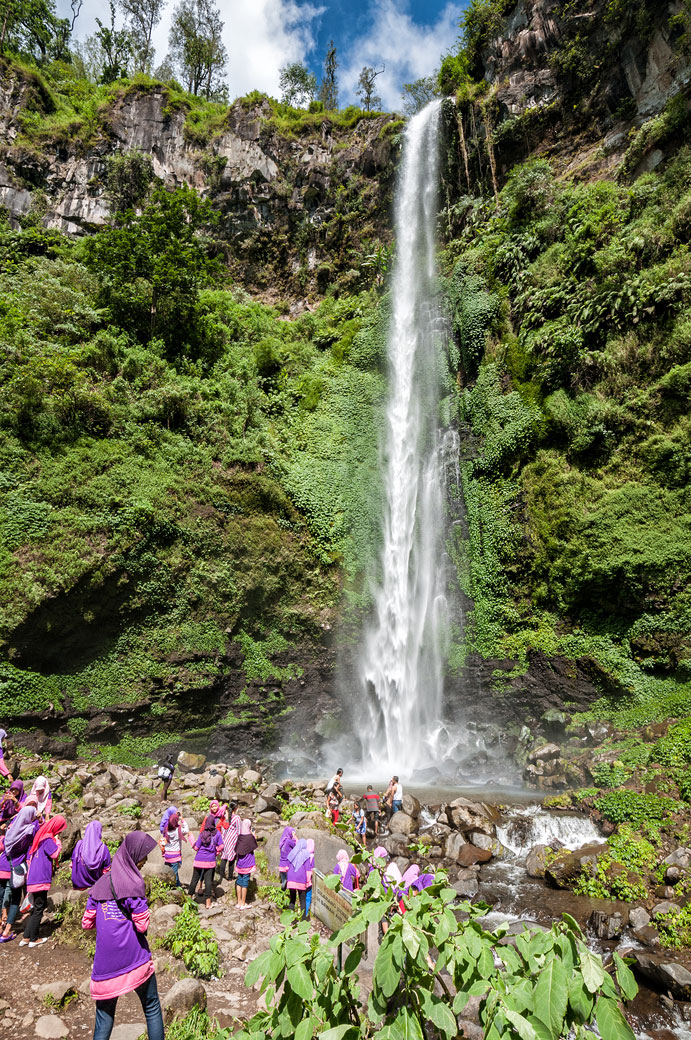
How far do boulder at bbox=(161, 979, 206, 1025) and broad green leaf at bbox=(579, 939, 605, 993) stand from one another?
4102 millimetres

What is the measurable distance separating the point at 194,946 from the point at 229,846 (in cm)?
184

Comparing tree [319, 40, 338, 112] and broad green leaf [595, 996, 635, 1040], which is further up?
tree [319, 40, 338, 112]

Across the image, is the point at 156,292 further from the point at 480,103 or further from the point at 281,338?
the point at 480,103

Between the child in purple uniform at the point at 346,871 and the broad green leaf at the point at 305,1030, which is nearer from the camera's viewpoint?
the broad green leaf at the point at 305,1030

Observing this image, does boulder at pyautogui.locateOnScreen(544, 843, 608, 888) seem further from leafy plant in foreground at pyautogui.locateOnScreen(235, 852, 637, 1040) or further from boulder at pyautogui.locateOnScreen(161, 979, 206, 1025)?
leafy plant in foreground at pyautogui.locateOnScreen(235, 852, 637, 1040)

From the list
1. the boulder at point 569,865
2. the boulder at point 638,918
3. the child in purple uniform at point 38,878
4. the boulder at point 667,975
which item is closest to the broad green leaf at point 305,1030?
the child in purple uniform at point 38,878

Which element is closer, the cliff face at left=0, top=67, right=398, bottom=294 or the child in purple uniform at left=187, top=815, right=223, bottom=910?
the child in purple uniform at left=187, top=815, right=223, bottom=910

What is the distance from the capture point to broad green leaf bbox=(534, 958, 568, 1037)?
1380mm

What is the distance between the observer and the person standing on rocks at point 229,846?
6.94 m

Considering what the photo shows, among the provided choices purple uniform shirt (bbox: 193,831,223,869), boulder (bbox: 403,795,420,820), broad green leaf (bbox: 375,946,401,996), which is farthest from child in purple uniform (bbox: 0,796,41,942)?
boulder (bbox: 403,795,420,820)

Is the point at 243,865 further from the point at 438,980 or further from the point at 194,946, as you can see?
the point at 438,980

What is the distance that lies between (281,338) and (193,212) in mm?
5436

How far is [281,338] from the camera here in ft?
71.8

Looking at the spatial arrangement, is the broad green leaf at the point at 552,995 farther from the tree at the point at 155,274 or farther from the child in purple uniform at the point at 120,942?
the tree at the point at 155,274
